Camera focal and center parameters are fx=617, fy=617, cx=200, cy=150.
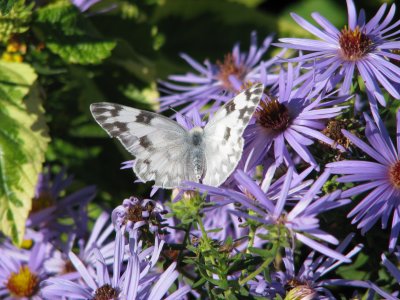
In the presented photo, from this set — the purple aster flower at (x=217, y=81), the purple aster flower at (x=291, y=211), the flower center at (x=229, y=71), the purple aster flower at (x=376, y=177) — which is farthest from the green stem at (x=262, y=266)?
the flower center at (x=229, y=71)

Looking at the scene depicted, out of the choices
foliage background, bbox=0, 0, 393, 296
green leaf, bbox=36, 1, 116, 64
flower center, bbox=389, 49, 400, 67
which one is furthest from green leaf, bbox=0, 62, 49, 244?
flower center, bbox=389, 49, 400, 67

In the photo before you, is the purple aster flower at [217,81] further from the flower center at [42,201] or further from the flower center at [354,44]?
the flower center at [42,201]

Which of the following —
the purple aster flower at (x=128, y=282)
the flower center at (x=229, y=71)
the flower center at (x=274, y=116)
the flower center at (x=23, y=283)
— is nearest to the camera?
the purple aster flower at (x=128, y=282)

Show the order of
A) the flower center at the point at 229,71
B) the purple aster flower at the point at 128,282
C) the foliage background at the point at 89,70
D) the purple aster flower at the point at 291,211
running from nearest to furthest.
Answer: the purple aster flower at the point at 291,211 < the purple aster flower at the point at 128,282 < the foliage background at the point at 89,70 < the flower center at the point at 229,71

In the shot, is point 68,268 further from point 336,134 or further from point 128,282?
point 336,134

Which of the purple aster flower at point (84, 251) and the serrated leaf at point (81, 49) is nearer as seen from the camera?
the purple aster flower at point (84, 251)

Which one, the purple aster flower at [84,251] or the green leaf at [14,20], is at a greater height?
the green leaf at [14,20]
